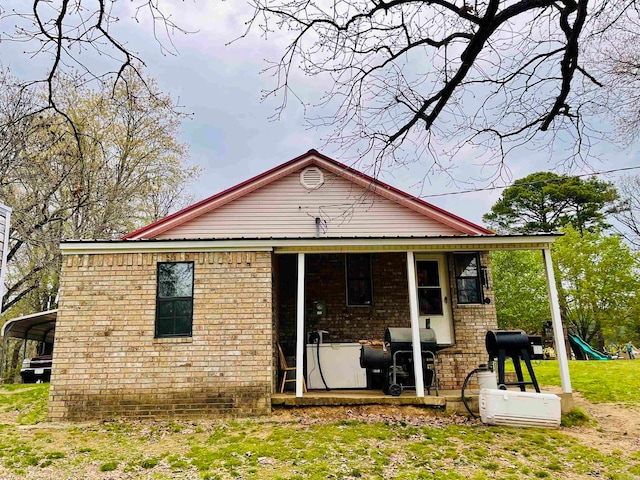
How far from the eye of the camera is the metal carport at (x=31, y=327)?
556 inches

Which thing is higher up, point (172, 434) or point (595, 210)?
point (595, 210)

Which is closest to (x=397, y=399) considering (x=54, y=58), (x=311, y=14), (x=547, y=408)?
(x=547, y=408)

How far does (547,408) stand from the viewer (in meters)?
7.37

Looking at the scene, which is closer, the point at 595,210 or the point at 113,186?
A: the point at 113,186

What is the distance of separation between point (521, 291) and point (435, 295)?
55.4 ft

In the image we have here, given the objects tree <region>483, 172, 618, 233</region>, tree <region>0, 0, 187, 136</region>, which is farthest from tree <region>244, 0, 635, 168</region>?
tree <region>483, 172, 618, 233</region>

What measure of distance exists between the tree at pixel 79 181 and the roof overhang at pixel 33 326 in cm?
229

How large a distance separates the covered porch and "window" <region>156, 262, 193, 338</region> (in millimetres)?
1655

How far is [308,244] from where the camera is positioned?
8.55 m

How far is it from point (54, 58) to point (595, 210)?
32503 millimetres

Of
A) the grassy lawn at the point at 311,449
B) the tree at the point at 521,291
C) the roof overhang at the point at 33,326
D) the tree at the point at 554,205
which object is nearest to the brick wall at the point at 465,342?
the grassy lawn at the point at 311,449

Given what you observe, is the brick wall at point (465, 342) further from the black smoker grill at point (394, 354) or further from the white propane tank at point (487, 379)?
the white propane tank at point (487, 379)

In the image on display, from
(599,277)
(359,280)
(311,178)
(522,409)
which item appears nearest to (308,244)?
(359,280)

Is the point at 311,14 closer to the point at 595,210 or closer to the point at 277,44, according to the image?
the point at 277,44
